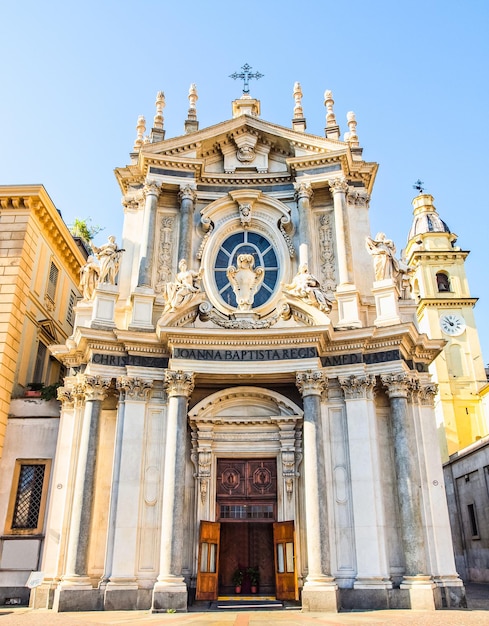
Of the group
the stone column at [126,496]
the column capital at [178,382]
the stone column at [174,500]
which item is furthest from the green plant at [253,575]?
the column capital at [178,382]

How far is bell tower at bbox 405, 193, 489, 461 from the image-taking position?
45.5 metres

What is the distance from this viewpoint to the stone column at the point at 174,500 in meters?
15.5

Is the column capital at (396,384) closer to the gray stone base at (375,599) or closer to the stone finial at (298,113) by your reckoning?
the gray stone base at (375,599)

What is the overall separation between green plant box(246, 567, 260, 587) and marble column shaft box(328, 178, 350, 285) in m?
9.69

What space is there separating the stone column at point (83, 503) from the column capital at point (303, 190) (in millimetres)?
9591

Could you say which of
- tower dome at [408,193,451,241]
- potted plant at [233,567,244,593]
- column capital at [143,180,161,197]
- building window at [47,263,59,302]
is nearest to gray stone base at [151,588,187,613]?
potted plant at [233,567,244,593]

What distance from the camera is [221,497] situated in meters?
18.3

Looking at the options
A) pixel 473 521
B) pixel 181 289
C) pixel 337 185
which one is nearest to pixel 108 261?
pixel 181 289

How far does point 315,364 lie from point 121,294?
24.6 ft

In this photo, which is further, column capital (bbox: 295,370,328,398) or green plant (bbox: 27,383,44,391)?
green plant (bbox: 27,383,44,391)

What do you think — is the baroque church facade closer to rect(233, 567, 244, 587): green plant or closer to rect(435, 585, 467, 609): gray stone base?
rect(435, 585, 467, 609): gray stone base

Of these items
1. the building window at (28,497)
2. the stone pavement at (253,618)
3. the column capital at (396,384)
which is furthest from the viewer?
the building window at (28,497)

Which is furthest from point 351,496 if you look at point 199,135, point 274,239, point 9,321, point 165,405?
point 199,135

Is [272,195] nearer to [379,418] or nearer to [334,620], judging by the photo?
[379,418]
